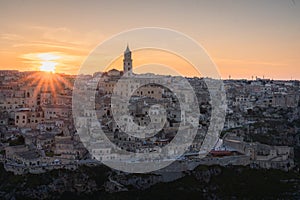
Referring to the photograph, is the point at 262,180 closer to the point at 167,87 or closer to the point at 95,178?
the point at 95,178

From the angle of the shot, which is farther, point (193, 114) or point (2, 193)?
point (193, 114)

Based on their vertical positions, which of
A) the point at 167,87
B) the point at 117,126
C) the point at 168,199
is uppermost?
the point at 167,87

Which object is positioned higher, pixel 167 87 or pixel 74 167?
pixel 167 87

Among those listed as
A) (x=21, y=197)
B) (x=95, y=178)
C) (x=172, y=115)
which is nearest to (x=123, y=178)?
(x=95, y=178)

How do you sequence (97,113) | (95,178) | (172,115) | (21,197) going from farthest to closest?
(172,115) → (97,113) → (95,178) → (21,197)

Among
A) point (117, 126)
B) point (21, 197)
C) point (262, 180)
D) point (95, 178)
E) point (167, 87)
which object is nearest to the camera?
point (21, 197)

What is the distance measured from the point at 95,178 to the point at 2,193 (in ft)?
7.89

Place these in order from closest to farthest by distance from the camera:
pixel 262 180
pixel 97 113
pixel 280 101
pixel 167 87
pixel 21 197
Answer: pixel 21 197, pixel 262 180, pixel 97 113, pixel 167 87, pixel 280 101

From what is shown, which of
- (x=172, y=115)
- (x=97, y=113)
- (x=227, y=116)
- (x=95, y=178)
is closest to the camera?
(x=95, y=178)

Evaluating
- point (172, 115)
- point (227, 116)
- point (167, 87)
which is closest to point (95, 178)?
point (172, 115)

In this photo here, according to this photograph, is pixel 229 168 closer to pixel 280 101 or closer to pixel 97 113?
pixel 97 113

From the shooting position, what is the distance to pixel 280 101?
29188mm

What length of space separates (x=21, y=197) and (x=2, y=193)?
0.54m

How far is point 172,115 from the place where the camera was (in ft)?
66.5
